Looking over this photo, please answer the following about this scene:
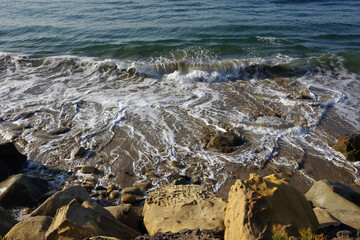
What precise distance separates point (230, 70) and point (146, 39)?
5300 millimetres

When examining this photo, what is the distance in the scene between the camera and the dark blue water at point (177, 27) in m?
14.8

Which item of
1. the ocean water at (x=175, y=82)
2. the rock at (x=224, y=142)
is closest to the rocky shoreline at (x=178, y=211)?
the ocean water at (x=175, y=82)

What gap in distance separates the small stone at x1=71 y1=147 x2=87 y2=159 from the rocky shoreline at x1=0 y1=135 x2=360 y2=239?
71 centimetres

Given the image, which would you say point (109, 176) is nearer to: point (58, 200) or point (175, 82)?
point (58, 200)

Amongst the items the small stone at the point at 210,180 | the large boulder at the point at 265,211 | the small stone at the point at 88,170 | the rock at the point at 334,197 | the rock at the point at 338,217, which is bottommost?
the small stone at the point at 210,180

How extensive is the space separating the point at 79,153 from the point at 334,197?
217 inches

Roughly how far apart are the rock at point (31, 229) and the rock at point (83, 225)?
1.16 ft

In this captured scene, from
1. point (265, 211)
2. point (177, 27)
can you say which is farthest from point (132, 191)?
point (177, 27)

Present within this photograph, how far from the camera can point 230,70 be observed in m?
12.6

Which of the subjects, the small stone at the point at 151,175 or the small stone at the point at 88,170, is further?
the small stone at the point at 88,170

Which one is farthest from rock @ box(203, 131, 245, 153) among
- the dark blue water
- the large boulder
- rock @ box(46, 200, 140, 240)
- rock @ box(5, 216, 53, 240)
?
the dark blue water

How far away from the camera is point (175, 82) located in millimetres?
11625

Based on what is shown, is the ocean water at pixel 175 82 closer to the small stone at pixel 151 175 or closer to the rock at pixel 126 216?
the small stone at pixel 151 175

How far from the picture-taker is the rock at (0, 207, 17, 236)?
4404 mm
